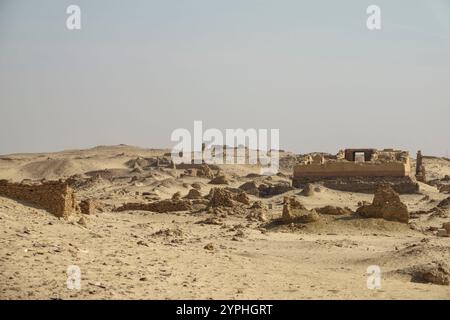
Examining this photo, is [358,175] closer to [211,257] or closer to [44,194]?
[44,194]

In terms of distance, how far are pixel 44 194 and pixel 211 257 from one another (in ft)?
13.9

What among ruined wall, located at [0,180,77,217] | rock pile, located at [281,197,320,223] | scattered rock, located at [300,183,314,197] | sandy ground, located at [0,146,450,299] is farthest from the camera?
scattered rock, located at [300,183,314,197]

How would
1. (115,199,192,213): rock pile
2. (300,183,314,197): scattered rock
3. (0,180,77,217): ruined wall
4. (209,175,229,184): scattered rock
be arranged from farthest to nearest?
(209,175,229,184): scattered rock → (300,183,314,197): scattered rock → (115,199,192,213): rock pile → (0,180,77,217): ruined wall

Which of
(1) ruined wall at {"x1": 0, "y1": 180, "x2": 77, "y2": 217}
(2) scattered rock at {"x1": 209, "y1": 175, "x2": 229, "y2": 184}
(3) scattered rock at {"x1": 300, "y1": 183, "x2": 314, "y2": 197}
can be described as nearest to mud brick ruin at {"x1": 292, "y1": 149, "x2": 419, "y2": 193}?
(3) scattered rock at {"x1": 300, "y1": 183, "x2": 314, "y2": 197}

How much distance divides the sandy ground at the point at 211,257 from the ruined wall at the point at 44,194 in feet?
1.10

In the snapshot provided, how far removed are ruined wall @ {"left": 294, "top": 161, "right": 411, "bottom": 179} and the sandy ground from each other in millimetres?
8199

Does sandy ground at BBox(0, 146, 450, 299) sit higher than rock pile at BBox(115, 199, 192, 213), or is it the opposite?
sandy ground at BBox(0, 146, 450, 299)

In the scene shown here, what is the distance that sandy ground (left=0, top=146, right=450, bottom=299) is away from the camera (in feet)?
29.9

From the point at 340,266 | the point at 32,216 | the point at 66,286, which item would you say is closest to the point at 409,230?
the point at 340,266

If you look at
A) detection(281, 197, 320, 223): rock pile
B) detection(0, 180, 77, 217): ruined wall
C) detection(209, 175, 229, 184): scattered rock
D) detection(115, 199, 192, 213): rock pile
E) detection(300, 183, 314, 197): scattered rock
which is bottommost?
detection(209, 175, 229, 184): scattered rock

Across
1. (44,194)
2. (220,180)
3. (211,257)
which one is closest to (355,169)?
(220,180)

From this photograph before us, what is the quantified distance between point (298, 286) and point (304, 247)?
5489mm

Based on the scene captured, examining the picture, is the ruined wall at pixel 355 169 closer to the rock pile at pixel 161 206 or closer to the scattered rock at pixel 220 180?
the scattered rock at pixel 220 180

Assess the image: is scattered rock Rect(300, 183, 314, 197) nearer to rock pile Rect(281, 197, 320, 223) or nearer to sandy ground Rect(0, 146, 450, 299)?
sandy ground Rect(0, 146, 450, 299)
